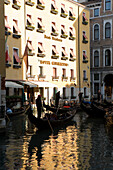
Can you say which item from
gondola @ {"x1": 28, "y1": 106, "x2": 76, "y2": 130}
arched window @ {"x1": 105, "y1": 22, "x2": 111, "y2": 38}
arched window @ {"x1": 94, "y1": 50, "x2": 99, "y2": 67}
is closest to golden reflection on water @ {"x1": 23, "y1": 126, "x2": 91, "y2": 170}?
gondola @ {"x1": 28, "y1": 106, "x2": 76, "y2": 130}

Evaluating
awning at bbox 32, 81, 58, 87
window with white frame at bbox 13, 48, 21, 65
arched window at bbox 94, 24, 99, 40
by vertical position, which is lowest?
awning at bbox 32, 81, 58, 87

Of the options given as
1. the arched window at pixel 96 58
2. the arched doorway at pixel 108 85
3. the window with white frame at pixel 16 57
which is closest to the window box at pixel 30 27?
the window with white frame at pixel 16 57

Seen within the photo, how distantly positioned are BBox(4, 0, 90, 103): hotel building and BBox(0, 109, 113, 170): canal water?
896 cm

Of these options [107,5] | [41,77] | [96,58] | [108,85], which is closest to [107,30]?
[107,5]

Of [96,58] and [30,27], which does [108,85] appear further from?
[30,27]

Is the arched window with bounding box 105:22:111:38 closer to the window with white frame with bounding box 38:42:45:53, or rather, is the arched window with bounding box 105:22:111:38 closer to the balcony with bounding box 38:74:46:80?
the window with white frame with bounding box 38:42:45:53

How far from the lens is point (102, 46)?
41.4 metres

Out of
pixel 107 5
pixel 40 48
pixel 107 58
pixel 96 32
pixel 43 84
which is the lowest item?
pixel 43 84

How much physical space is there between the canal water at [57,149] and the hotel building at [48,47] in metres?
8.96

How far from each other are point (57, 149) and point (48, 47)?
66.2 feet

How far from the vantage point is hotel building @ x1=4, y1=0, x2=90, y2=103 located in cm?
2736

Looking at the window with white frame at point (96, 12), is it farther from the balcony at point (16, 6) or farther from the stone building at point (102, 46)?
the balcony at point (16, 6)

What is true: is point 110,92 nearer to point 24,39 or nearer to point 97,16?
point 97,16

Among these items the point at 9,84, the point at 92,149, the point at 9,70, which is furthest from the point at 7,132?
the point at 9,70
